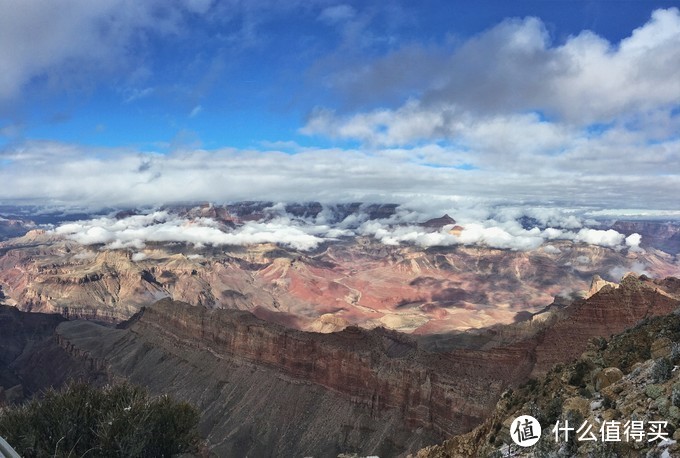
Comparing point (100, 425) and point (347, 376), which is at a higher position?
point (100, 425)

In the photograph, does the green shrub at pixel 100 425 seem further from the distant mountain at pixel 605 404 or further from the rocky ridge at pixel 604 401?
the distant mountain at pixel 605 404

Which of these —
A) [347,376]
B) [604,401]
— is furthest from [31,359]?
[604,401]

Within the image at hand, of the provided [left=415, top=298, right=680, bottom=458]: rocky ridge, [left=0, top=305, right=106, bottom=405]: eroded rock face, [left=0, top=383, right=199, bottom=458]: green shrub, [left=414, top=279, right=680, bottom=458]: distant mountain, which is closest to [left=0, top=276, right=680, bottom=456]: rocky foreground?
[left=0, top=305, right=106, bottom=405]: eroded rock face

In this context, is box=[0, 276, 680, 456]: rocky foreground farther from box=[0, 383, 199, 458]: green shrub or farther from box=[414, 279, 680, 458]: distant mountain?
box=[414, 279, 680, 458]: distant mountain

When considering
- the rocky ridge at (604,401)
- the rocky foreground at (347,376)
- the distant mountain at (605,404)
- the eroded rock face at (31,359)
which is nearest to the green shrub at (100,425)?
the rocky ridge at (604,401)

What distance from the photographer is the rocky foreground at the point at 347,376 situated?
66062 mm

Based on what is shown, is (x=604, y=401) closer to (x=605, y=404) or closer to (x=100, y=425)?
(x=605, y=404)

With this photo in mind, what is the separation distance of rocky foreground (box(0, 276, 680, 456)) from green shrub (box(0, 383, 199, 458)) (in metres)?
38.0

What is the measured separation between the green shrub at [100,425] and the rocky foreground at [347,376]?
3805cm

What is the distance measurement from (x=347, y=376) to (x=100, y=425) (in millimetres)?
55004

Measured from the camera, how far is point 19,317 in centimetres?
18388

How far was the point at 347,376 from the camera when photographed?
7794 cm

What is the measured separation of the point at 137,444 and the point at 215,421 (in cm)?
6160

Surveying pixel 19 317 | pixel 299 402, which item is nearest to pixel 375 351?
pixel 299 402
